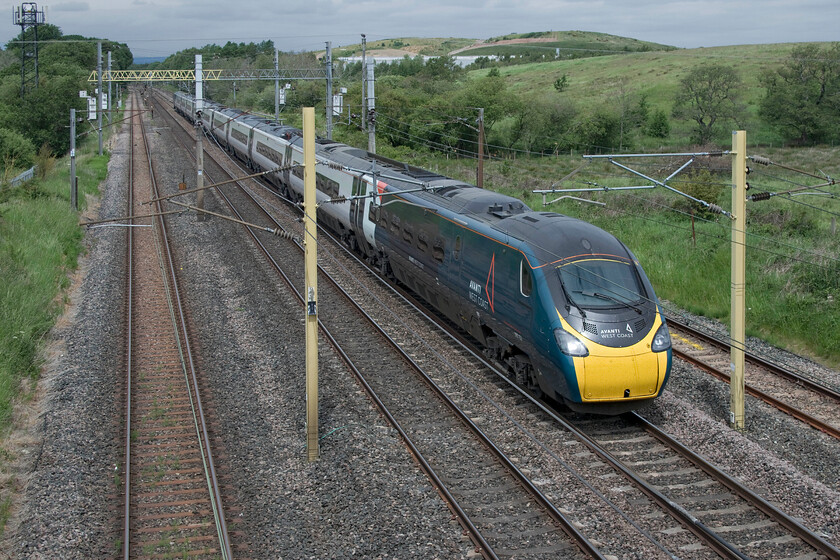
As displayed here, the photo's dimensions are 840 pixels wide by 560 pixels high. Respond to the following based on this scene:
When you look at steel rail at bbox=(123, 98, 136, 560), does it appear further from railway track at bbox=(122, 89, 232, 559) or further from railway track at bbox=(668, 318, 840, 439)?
railway track at bbox=(668, 318, 840, 439)

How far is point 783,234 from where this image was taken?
24.5m

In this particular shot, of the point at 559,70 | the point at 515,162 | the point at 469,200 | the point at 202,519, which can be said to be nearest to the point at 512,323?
the point at 469,200

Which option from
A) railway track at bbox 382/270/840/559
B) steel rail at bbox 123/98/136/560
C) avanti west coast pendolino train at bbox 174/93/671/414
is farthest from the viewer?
avanti west coast pendolino train at bbox 174/93/671/414

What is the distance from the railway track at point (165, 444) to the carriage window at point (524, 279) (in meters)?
5.47

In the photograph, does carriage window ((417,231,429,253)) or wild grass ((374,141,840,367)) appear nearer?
carriage window ((417,231,429,253))

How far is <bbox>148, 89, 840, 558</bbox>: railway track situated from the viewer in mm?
8969

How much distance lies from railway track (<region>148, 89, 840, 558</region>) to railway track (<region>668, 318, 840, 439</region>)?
294cm

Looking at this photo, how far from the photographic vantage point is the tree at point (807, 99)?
167ft

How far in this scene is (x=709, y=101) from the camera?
54.6m

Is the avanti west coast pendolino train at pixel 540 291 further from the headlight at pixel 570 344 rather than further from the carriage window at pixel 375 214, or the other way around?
the carriage window at pixel 375 214

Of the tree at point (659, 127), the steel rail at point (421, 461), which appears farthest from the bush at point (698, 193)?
the tree at point (659, 127)

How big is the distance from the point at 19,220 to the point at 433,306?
573 inches

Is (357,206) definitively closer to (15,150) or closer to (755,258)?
(755,258)

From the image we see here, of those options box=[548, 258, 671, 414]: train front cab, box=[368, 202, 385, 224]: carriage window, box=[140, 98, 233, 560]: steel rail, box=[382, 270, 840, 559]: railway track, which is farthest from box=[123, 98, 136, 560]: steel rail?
box=[368, 202, 385, 224]: carriage window
